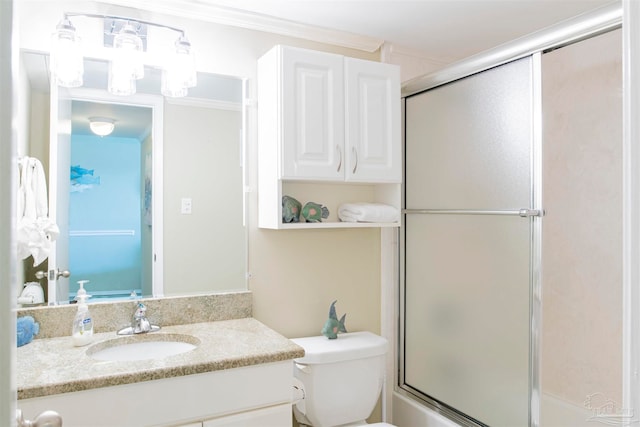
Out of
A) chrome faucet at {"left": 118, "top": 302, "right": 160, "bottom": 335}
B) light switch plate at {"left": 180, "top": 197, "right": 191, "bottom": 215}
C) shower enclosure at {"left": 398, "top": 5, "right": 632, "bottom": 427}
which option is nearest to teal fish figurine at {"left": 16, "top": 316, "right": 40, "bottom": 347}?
chrome faucet at {"left": 118, "top": 302, "right": 160, "bottom": 335}

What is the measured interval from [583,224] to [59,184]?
2.46 meters

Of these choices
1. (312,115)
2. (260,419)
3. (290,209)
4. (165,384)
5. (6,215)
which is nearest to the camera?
(6,215)

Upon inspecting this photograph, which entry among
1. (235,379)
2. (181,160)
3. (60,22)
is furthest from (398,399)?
(60,22)

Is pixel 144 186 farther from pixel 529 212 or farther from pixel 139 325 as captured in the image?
pixel 529 212

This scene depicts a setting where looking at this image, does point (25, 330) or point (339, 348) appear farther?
point (339, 348)

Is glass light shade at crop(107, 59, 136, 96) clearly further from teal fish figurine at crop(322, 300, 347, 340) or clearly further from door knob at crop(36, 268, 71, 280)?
teal fish figurine at crop(322, 300, 347, 340)

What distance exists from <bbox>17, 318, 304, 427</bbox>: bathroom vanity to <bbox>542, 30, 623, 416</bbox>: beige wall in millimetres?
1657

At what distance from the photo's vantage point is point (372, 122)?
2.09 m

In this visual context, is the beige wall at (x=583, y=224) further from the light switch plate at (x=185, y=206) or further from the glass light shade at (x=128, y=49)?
the glass light shade at (x=128, y=49)

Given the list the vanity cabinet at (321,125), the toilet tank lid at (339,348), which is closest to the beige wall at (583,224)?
the vanity cabinet at (321,125)

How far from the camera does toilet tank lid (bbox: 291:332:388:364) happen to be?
74.1 inches

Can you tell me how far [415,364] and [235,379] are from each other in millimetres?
1203

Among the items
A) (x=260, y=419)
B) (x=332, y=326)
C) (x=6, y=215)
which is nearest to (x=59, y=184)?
(x=260, y=419)

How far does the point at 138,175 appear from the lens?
1.87m
